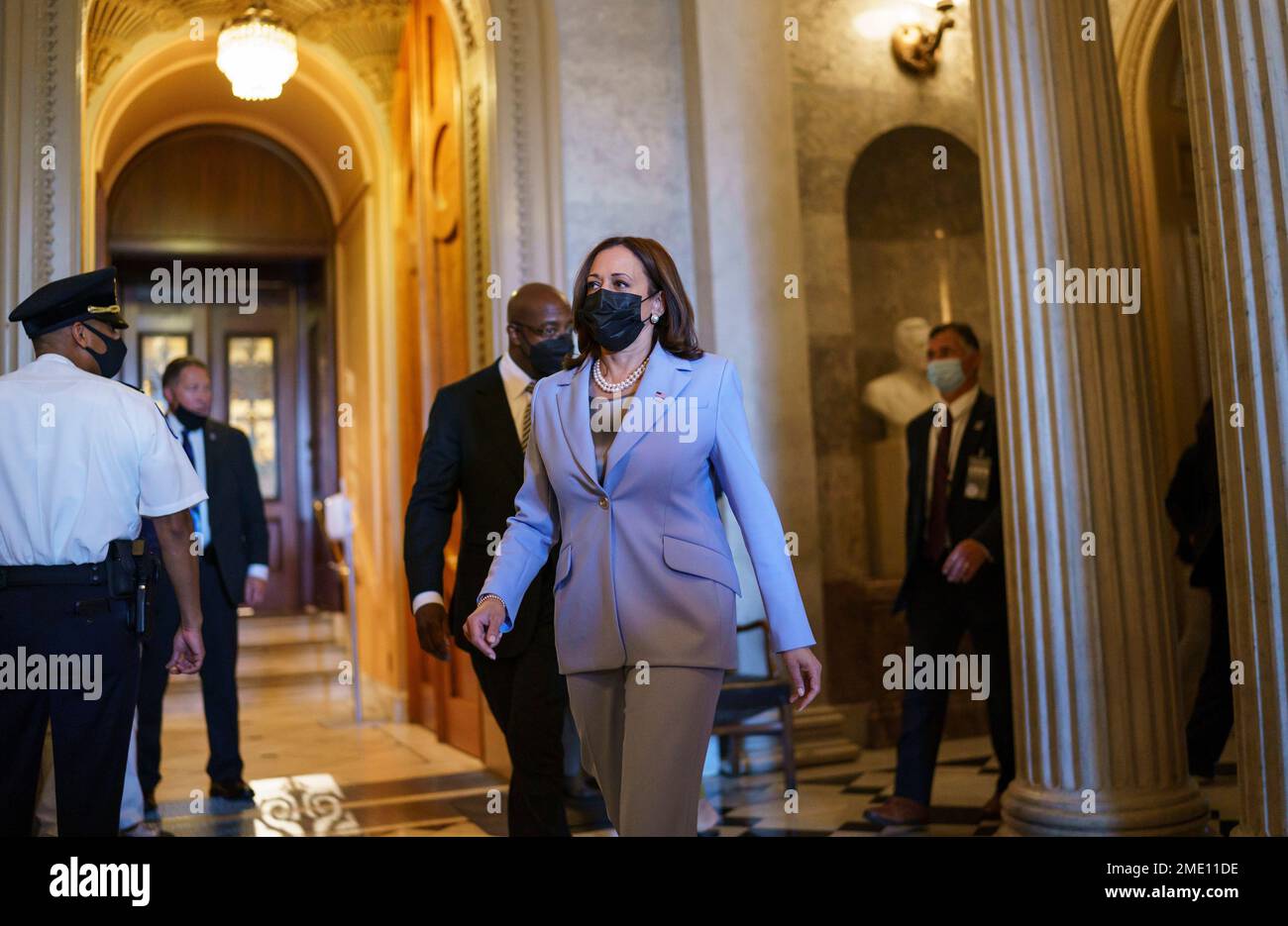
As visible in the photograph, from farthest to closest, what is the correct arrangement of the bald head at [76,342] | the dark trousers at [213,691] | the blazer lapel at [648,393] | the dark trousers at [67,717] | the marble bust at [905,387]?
the marble bust at [905,387] → the dark trousers at [213,691] → the bald head at [76,342] → the dark trousers at [67,717] → the blazer lapel at [648,393]

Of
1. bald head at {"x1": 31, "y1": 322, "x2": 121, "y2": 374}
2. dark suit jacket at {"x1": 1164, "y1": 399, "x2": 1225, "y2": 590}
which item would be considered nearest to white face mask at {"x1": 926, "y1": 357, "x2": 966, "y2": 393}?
dark suit jacket at {"x1": 1164, "y1": 399, "x2": 1225, "y2": 590}

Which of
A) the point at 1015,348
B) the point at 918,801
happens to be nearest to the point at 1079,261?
the point at 1015,348

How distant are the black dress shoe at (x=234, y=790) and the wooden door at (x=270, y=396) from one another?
733 cm

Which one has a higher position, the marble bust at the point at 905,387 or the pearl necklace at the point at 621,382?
the marble bust at the point at 905,387

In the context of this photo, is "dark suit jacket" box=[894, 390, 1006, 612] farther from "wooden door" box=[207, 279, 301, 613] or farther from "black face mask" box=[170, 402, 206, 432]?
"wooden door" box=[207, 279, 301, 613]

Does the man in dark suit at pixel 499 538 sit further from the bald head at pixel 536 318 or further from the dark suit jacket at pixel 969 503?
the dark suit jacket at pixel 969 503

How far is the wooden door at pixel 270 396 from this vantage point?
41.9 feet

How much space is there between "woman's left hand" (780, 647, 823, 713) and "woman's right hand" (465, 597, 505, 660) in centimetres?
55

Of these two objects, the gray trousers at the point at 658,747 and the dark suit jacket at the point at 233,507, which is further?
the dark suit jacket at the point at 233,507

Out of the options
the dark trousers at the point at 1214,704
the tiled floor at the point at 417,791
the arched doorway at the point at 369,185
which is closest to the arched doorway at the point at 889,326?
the tiled floor at the point at 417,791

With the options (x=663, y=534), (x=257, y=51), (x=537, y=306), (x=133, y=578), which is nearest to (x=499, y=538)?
(x=537, y=306)

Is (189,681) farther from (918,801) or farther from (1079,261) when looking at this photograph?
(1079,261)

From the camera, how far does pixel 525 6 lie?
568 cm
